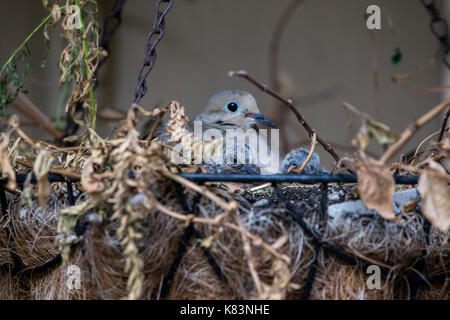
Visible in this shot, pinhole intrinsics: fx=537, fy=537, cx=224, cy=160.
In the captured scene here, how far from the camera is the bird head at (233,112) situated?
70.6 inches

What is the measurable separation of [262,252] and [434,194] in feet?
0.86

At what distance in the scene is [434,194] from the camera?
0.77 metres

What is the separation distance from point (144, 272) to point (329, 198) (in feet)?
1.09

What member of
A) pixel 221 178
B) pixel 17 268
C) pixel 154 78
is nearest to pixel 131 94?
pixel 154 78

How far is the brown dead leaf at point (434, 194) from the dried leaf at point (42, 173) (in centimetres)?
54

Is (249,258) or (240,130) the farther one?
(240,130)

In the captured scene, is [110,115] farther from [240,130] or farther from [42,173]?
[42,173]

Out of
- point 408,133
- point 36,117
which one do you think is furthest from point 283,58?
point 408,133

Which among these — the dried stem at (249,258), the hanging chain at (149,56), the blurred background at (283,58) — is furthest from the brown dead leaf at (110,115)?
the dried stem at (249,258)

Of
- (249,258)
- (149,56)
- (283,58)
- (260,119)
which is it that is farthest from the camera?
(283,58)

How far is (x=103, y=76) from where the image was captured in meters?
2.52

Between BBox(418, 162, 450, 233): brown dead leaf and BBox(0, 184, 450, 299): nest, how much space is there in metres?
0.08

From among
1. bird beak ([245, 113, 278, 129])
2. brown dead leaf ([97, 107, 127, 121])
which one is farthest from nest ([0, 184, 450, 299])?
brown dead leaf ([97, 107, 127, 121])
